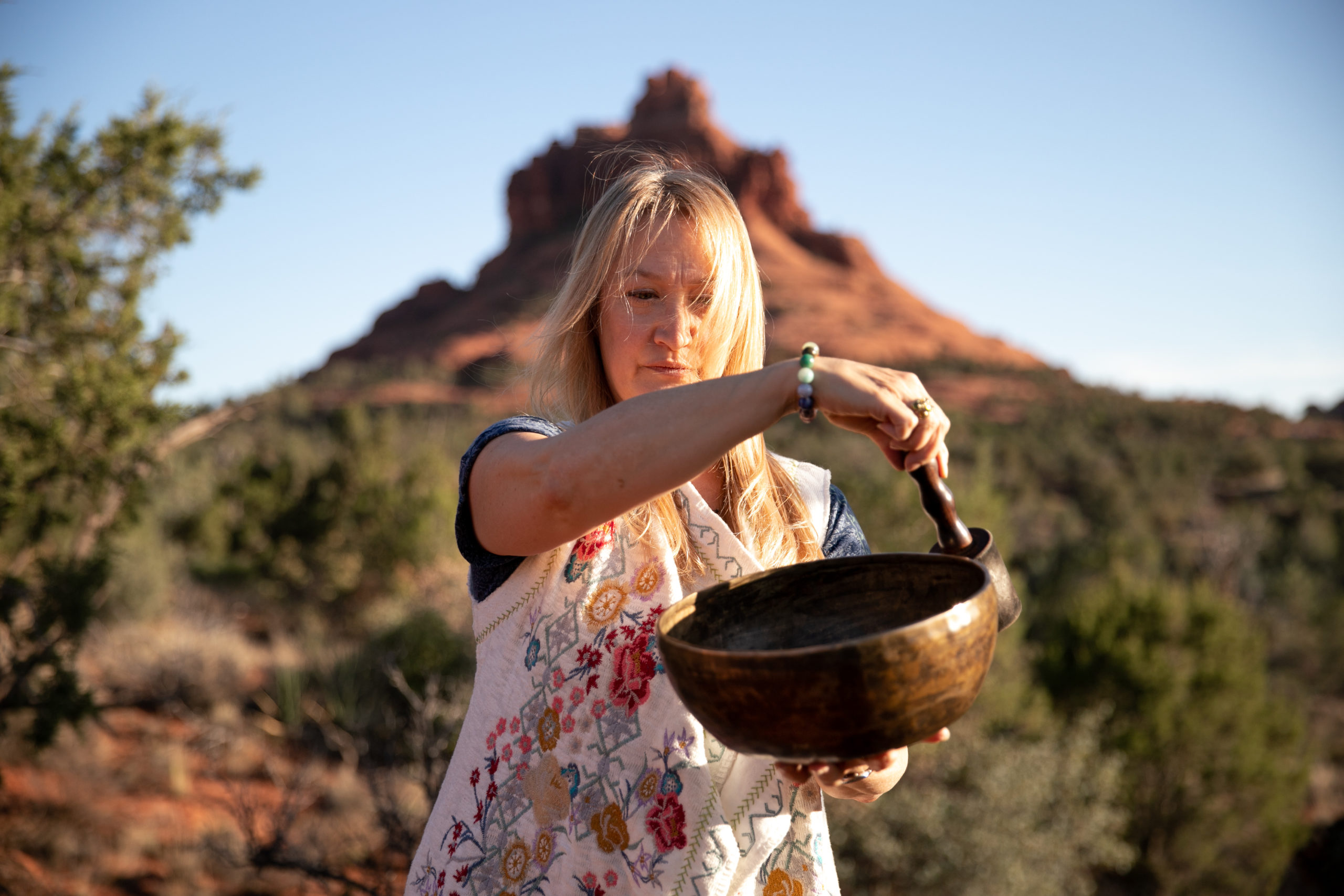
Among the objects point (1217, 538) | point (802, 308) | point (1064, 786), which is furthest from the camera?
point (802, 308)

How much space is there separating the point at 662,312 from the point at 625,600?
0.48 metres

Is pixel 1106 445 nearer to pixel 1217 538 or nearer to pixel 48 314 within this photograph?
pixel 1217 538

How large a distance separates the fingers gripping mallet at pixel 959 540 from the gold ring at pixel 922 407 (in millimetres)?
114

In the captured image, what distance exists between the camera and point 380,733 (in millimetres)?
7527

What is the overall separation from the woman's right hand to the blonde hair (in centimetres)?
47

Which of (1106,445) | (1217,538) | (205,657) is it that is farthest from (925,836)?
(1106,445)

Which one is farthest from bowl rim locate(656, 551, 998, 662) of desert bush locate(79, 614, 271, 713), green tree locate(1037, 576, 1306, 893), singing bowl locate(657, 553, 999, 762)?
green tree locate(1037, 576, 1306, 893)

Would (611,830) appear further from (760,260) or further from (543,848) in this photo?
(760,260)

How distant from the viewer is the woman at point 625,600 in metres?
1.30

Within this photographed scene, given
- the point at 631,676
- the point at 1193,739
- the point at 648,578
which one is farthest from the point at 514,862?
the point at 1193,739

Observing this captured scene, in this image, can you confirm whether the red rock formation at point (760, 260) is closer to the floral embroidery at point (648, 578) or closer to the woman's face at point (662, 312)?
the woman's face at point (662, 312)

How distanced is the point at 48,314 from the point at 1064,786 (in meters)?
10.4

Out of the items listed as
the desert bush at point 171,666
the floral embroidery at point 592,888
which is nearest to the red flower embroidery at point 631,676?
the floral embroidery at point 592,888

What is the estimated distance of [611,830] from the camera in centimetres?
133
